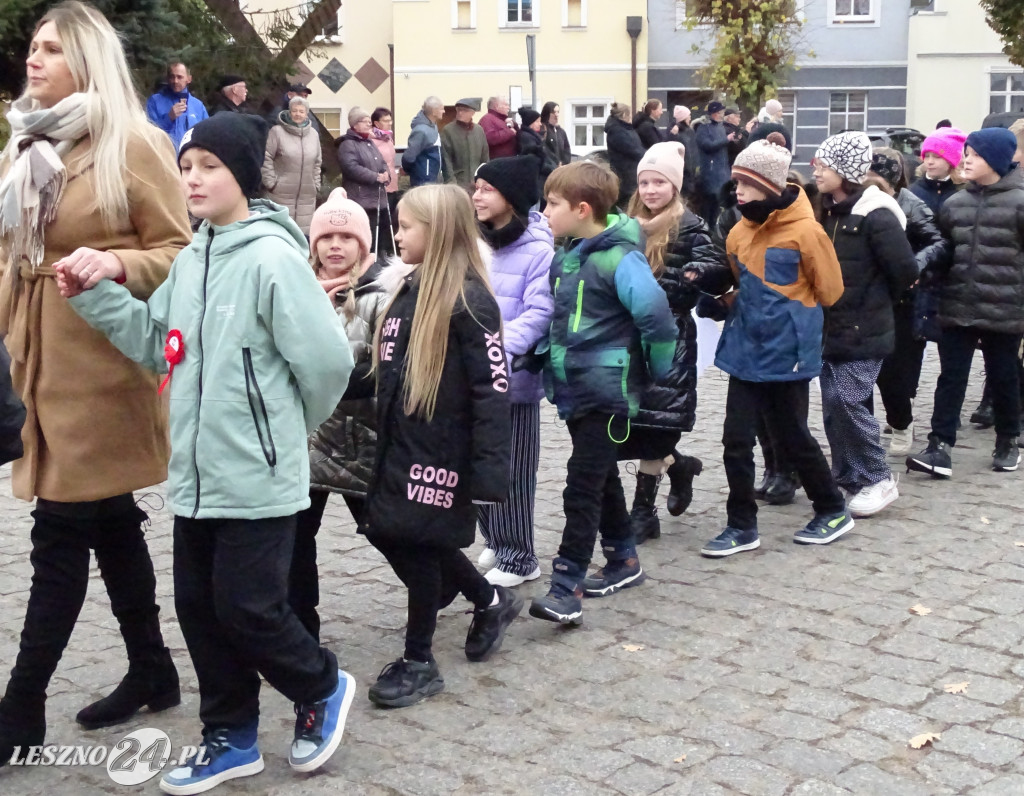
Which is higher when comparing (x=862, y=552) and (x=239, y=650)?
(x=239, y=650)

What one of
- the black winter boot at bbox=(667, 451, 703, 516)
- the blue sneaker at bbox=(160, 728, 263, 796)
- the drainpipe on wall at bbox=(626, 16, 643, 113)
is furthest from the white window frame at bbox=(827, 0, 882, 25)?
the blue sneaker at bbox=(160, 728, 263, 796)

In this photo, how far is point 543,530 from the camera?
682cm

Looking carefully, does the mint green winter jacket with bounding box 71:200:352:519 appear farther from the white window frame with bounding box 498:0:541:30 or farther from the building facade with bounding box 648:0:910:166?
the white window frame with bounding box 498:0:541:30

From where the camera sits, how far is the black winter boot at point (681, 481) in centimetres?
685

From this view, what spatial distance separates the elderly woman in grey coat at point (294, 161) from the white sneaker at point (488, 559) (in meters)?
8.44

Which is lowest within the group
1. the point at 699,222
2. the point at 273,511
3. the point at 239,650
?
the point at 239,650

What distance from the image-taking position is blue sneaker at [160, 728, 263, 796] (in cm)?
389

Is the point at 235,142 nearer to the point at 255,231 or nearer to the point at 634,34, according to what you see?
the point at 255,231

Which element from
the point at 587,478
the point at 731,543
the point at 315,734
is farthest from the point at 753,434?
the point at 315,734

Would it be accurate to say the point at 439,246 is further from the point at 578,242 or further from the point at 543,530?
the point at 543,530

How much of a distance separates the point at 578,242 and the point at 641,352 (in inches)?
19.4

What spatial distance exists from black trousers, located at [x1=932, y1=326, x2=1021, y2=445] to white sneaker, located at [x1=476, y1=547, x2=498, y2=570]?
9.86 feet

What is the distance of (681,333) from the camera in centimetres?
632

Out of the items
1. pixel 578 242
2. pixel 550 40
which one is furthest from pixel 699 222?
pixel 550 40
